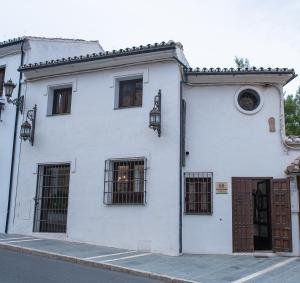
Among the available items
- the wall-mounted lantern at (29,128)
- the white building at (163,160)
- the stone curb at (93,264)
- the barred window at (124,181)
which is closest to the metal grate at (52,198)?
the white building at (163,160)

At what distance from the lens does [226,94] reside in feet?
38.8

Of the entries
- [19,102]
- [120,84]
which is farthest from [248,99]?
[19,102]

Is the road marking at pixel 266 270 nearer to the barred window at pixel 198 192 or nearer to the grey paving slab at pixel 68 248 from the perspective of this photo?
the barred window at pixel 198 192

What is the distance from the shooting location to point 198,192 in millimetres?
11406

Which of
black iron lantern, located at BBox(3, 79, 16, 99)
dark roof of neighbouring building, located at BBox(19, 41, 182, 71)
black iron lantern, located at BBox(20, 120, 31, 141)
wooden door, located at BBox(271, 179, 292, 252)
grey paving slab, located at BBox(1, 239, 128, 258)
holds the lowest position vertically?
grey paving slab, located at BBox(1, 239, 128, 258)

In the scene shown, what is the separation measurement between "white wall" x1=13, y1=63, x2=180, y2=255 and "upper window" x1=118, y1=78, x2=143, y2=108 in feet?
1.14

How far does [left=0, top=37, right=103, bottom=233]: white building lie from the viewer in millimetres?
13176

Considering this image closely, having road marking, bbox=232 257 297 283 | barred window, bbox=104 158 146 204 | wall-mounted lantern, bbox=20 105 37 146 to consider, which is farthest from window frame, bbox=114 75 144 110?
road marking, bbox=232 257 297 283

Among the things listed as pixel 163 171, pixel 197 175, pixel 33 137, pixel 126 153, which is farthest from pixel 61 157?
pixel 197 175

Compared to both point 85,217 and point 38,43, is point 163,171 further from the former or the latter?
point 38,43

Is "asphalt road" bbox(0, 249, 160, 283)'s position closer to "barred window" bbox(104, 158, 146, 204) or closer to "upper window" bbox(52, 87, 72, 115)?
"barred window" bbox(104, 158, 146, 204)

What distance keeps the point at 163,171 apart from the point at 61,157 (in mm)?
3415

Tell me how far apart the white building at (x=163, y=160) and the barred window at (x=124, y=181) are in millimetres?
30

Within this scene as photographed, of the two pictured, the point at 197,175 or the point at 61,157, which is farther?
the point at 61,157
